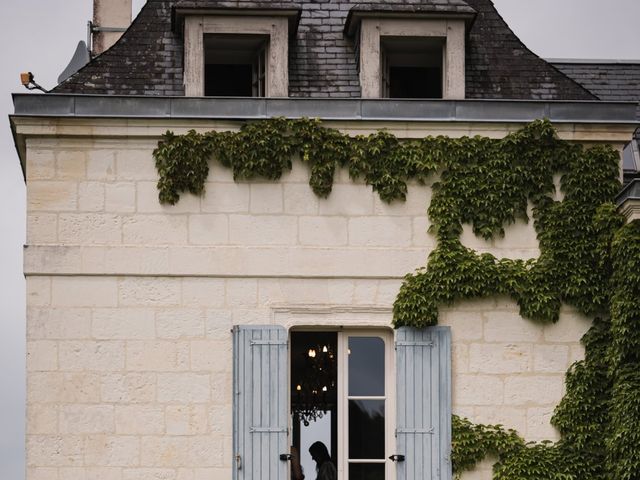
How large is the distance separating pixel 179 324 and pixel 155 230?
0.96 meters

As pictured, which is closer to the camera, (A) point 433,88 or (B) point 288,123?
(B) point 288,123

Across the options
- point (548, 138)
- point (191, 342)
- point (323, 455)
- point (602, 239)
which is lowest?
point (323, 455)

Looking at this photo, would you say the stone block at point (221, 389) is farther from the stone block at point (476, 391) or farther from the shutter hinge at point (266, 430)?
the stone block at point (476, 391)

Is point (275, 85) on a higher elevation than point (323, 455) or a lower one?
higher


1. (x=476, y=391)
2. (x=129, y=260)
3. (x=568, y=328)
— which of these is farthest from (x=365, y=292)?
(x=129, y=260)

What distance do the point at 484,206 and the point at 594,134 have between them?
4.42 feet

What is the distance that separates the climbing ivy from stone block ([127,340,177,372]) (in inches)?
56.0

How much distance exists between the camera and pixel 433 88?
1689 centimetres

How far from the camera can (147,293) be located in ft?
51.1

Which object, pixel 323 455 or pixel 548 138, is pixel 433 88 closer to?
pixel 548 138

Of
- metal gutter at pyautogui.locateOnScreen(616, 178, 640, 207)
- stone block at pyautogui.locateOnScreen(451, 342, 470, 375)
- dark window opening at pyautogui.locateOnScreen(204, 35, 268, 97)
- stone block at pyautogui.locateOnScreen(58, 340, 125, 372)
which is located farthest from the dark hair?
metal gutter at pyautogui.locateOnScreen(616, 178, 640, 207)

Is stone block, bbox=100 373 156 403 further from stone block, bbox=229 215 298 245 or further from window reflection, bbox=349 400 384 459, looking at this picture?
window reflection, bbox=349 400 384 459

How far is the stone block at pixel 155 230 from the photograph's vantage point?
15680 millimetres

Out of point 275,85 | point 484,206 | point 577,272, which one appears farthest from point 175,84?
point 577,272
